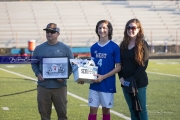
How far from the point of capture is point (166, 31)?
141 feet

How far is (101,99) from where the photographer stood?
6.80 m

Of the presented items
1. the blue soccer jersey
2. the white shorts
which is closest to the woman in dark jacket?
the blue soccer jersey

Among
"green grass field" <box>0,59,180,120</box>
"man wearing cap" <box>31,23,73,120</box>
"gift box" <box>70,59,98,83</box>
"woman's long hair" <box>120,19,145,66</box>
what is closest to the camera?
"woman's long hair" <box>120,19,145,66</box>

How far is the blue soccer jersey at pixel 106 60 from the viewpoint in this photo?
21.9 feet

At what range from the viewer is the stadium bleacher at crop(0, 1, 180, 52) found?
40.2 metres

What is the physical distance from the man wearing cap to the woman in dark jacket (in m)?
0.88

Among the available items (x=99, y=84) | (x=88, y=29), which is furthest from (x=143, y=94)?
(x=88, y=29)

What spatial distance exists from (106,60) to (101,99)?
535 mm

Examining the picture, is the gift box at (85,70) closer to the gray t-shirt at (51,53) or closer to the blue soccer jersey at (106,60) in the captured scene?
the blue soccer jersey at (106,60)

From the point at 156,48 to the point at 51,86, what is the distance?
31.7 m

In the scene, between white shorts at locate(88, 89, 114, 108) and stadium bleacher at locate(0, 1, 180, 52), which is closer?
white shorts at locate(88, 89, 114, 108)

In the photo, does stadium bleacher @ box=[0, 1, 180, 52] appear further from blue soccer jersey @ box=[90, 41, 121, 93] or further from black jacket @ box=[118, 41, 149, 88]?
black jacket @ box=[118, 41, 149, 88]

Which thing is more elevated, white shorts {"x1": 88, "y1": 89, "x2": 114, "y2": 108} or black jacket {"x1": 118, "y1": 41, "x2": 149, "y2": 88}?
black jacket {"x1": 118, "y1": 41, "x2": 149, "y2": 88}

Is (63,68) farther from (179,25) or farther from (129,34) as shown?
(179,25)
